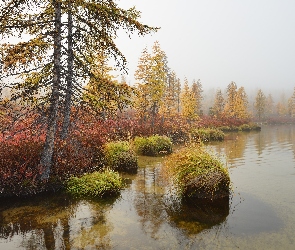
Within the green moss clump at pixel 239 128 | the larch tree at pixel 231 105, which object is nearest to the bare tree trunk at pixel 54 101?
the green moss clump at pixel 239 128

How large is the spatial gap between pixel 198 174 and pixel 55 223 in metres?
4.83

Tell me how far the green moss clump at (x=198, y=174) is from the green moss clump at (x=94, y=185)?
7.48 ft

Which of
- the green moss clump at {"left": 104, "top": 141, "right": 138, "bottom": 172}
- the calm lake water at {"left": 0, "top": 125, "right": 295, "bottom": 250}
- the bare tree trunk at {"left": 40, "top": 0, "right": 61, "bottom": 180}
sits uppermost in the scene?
the bare tree trunk at {"left": 40, "top": 0, "right": 61, "bottom": 180}

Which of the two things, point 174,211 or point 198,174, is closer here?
point 174,211

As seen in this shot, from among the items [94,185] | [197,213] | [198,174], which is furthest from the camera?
[94,185]

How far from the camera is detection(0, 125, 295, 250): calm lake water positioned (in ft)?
22.4

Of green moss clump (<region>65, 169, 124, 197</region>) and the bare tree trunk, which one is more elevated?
the bare tree trunk

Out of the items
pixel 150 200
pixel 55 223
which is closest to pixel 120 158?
pixel 150 200

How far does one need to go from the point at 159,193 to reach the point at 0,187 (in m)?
5.80

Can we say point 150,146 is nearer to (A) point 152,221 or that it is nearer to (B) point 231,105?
(A) point 152,221

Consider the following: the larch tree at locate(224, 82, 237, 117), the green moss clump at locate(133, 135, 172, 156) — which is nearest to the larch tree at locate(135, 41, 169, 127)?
the green moss clump at locate(133, 135, 172, 156)

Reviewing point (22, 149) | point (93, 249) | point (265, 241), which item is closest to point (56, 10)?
point (22, 149)

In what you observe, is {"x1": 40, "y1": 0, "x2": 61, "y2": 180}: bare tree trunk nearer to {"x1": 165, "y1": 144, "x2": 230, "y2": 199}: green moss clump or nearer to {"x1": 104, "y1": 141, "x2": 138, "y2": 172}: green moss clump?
{"x1": 104, "y1": 141, "x2": 138, "y2": 172}: green moss clump

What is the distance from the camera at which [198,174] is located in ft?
30.7
